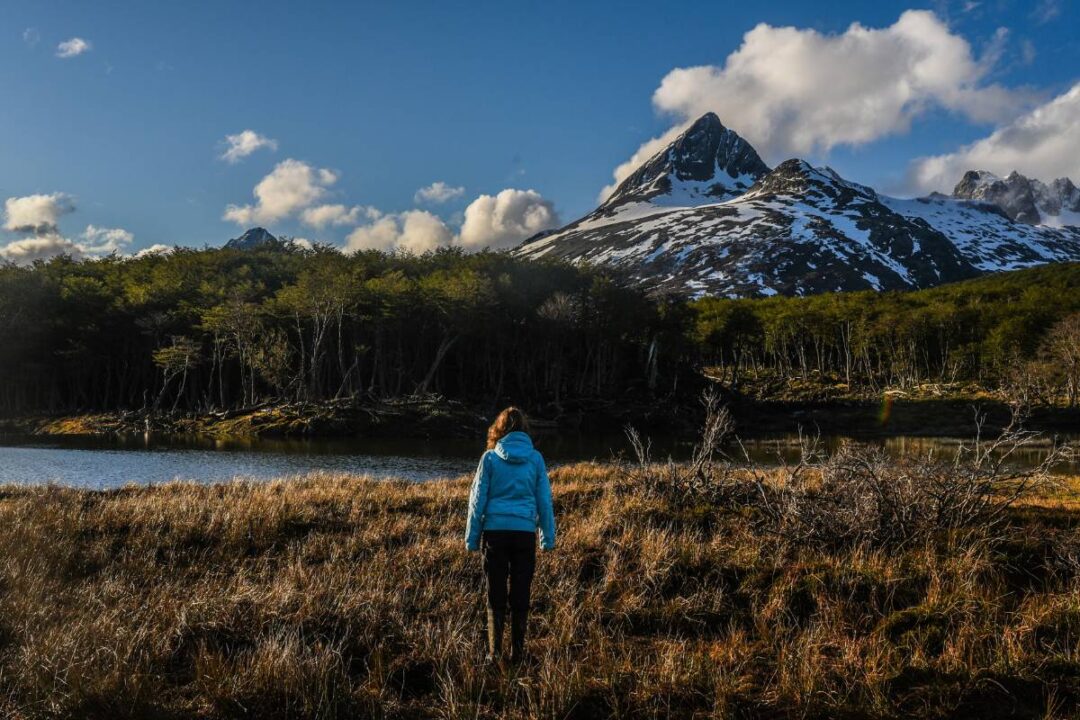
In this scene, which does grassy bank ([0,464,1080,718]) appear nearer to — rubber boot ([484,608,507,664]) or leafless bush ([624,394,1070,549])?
rubber boot ([484,608,507,664])

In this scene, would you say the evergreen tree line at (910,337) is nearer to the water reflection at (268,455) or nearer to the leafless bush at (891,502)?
the water reflection at (268,455)

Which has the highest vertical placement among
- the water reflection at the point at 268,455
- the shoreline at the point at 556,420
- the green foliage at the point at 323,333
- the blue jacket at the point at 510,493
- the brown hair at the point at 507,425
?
the green foliage at the point at 323,333

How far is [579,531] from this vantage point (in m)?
11.2

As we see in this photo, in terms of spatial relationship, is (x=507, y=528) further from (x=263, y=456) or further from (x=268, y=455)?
(x=268, y=455)

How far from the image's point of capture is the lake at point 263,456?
29656 millimetres

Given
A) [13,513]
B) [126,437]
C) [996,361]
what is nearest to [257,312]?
[126,437]

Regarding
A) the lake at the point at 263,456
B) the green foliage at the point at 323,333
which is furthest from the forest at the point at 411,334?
the lake at the point at 263,456

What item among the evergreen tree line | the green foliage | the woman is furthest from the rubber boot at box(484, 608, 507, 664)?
the evergreen tree line

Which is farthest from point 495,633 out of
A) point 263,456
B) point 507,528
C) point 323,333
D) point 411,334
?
point 411,334

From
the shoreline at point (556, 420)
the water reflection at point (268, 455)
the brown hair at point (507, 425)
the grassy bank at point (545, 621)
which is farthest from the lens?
the shoreline at point (556, 420)

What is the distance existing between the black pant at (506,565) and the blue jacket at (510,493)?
91mm

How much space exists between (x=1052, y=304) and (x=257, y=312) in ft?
319

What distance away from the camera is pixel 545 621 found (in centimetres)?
718

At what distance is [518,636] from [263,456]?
36254 millimetres
